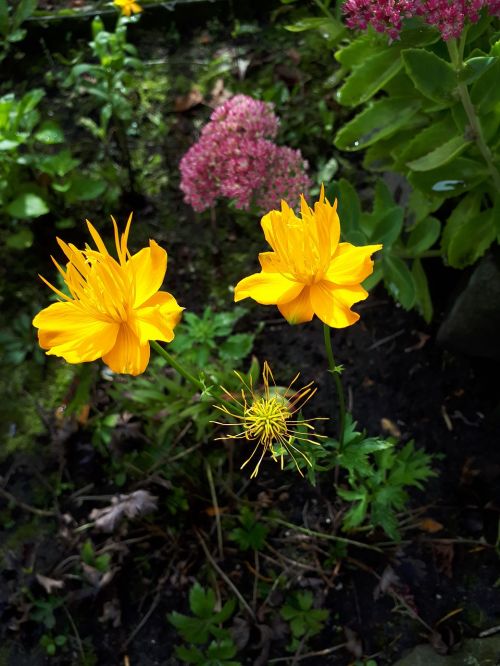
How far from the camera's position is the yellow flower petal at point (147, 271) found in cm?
116

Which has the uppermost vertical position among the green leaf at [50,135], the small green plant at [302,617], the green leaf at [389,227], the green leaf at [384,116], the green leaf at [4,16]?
the green leaf at [4,16]

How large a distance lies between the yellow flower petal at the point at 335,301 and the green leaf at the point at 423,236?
989 mm

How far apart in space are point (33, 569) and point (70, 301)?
129cm

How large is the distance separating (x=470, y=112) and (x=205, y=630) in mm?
1485

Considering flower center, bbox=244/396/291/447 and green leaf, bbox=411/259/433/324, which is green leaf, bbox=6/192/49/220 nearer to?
green leaf, bbox=411/259/433/324

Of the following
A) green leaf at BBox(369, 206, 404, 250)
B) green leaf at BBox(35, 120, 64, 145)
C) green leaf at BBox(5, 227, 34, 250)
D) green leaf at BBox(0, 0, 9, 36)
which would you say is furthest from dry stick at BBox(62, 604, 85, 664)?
green leaf at BBox(0, 0, 9, 36)

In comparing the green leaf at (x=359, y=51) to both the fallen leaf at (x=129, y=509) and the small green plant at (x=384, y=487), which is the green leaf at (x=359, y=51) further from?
the fallen leaf at (x=129, y=509)

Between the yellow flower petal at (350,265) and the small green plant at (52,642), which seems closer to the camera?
the yellow flower petal at (350,265)

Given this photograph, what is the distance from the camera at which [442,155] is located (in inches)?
67.0

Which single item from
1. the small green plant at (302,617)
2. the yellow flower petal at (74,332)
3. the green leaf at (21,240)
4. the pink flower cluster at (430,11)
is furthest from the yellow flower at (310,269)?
the green leaf at (21,240)

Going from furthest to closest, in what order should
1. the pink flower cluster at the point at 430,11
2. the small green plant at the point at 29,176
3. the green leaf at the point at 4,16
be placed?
the green leaf at the point at 4,16 < the small green plant at the point at 29,176 < the pink flower cluster at the point at 430,11

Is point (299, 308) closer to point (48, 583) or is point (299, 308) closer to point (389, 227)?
point (389, 227)

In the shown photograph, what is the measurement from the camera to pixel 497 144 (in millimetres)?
1799

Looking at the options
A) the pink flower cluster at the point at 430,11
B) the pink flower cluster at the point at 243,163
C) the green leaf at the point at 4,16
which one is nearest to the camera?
the pink flower cluster at the point at 430,11
